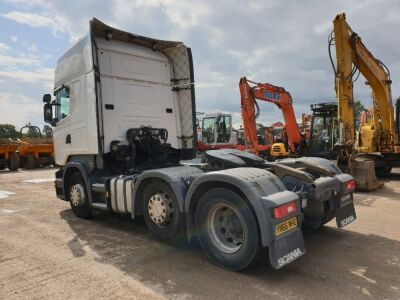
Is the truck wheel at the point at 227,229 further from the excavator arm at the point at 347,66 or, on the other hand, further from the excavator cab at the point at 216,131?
the excavator cab at the point at 216,131

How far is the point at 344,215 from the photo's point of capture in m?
5.20

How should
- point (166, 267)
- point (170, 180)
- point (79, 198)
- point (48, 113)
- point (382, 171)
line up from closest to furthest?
point (166, 267) → point (170, 180) → point (79, 198) → point (48, 113) → point (382, 171)

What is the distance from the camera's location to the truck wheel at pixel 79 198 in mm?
6867

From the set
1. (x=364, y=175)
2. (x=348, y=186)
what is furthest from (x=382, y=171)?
(x=348, y=186)

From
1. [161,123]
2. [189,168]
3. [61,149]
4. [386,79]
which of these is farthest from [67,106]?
[386,79]

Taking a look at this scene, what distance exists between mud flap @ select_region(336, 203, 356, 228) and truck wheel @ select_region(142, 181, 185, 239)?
6.96 ft

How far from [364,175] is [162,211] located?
672 cm

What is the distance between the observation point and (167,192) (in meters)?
5.02

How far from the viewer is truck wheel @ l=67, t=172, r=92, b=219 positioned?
22.5ft

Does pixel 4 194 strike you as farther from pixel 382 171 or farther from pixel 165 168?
pixel 382 171

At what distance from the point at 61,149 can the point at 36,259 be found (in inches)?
126

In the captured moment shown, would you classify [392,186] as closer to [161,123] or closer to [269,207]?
[161,123]

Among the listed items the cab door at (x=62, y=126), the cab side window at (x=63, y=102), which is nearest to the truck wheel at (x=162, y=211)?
the cab door at (x=62, y=126)

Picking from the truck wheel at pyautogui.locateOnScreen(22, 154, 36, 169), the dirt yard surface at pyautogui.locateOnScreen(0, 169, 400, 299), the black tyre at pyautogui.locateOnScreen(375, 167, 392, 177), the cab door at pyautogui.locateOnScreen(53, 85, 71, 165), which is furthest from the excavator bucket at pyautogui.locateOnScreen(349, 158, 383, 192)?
the truck wheel at pyautogui.locateOnScreen(22, 154, 36, 169)
